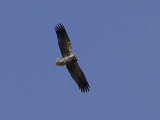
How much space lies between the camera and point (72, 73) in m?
25.5

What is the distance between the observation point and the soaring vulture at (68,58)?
24703mm

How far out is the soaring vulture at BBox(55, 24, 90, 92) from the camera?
81.0 feet

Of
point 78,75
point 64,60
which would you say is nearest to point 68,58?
point 64,60

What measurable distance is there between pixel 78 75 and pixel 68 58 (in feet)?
5.57

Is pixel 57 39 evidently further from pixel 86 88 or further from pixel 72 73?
pixel 86 88

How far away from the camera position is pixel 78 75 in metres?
25.7

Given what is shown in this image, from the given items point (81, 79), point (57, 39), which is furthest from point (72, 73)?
point (57, 39)

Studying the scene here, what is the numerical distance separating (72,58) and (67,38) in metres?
1.47

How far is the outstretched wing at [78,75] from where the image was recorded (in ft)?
82.5

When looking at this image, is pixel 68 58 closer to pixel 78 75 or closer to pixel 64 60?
pixel 64 60

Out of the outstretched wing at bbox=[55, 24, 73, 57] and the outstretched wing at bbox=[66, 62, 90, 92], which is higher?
the outstretched wing at bbox=[55, 24, 73, 57]

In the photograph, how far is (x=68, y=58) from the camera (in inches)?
972

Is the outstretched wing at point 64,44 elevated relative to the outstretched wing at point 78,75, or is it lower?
elevated

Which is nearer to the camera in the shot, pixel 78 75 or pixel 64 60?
pixel 64 60
